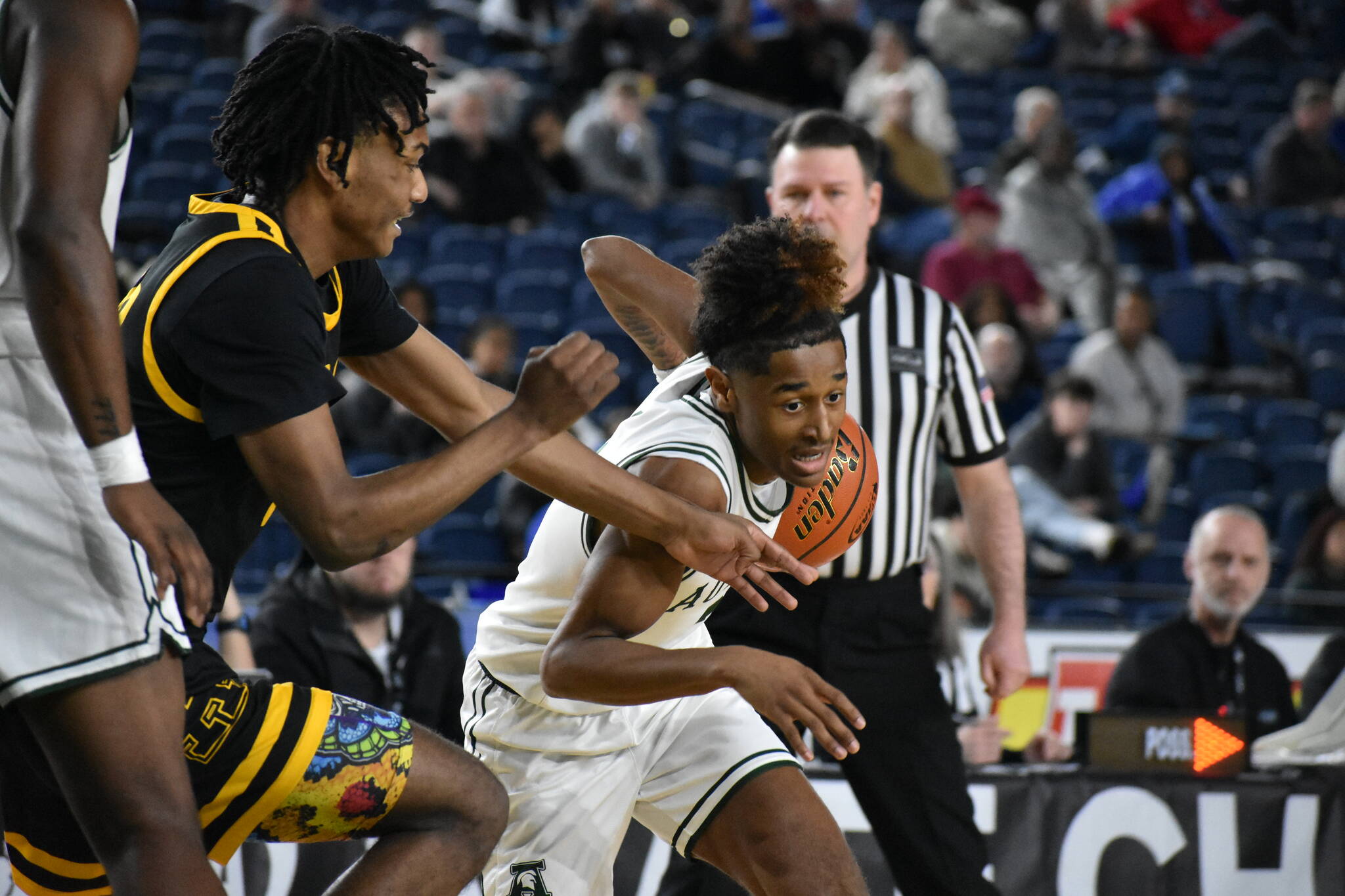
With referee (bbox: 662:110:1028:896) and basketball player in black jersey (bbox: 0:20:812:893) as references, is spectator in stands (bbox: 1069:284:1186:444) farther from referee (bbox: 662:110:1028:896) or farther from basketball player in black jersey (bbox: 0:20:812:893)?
basketball player in black jersey (bbox: 0:20:812:893)

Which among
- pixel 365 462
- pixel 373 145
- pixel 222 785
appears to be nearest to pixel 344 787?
pixel 222 785

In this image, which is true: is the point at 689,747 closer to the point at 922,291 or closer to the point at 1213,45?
the point at 922,291

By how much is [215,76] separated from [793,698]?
8.77 meters

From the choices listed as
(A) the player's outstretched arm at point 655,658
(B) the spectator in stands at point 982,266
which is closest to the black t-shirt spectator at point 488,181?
(B) the spectator in stands at point 982,266

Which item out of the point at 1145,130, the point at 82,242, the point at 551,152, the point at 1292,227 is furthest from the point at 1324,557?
the point at 82,242

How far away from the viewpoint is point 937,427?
4.28m

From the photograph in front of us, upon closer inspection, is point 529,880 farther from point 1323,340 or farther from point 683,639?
point 1323,340

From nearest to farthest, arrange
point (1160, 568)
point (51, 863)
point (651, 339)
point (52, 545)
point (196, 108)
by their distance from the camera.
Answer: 1. point (52, 545)
2. point (51, 863)
3. point (651, 339)
4. point (1160, 568)
5. point (196, 108)

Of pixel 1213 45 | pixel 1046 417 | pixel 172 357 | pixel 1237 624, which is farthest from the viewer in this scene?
pixel 1213 45

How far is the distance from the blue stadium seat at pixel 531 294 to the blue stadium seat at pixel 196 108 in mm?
2241

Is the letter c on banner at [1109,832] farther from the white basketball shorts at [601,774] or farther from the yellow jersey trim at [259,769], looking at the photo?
the yellow jersey trim at [259,769]

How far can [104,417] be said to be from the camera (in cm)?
203

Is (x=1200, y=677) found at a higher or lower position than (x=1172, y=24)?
lower

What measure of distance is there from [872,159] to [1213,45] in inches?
447
